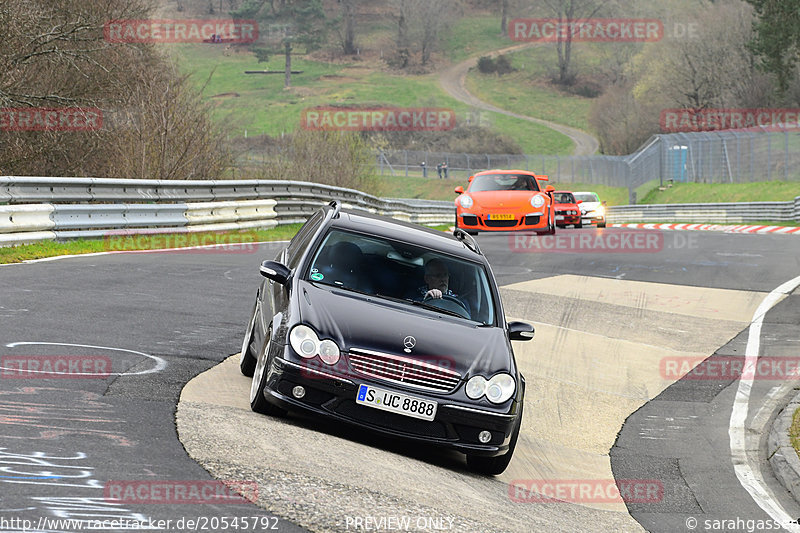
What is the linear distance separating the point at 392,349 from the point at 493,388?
0.73 metres

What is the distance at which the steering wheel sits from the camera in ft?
26.4

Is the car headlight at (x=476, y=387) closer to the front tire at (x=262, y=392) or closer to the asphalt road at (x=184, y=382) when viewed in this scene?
the asphalt road at (x=184, y=382)

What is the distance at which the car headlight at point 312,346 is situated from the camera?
7.03m

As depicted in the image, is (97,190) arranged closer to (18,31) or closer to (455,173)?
(18,31)

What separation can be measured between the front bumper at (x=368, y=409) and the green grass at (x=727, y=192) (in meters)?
43.4

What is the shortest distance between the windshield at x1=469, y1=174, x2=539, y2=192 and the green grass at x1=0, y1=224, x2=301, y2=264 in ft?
15.1

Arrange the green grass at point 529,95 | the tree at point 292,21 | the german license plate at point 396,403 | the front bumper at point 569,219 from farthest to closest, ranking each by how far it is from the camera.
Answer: the tree at point 292,21
the green grass at point 529,95
the front bumper at point 569,219
the german license plate at point 396,403

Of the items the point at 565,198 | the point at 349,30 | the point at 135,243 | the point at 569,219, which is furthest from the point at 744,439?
the point at 349,30

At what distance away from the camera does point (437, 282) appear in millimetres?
8234

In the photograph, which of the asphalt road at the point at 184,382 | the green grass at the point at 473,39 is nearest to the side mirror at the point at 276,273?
the asphalt road at the point at 184,382

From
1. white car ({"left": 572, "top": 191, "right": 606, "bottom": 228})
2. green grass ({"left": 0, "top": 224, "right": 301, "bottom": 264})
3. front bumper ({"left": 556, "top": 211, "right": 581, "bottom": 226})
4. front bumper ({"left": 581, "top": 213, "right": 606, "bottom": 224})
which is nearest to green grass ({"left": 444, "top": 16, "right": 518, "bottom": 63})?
white car ({"left": 572, "top": 191, "right": 606, "bottom": 228})

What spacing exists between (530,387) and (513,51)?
134817 millimetres

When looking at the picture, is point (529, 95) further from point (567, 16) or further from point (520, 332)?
point (520, 332)

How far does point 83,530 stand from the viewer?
4.64 m
